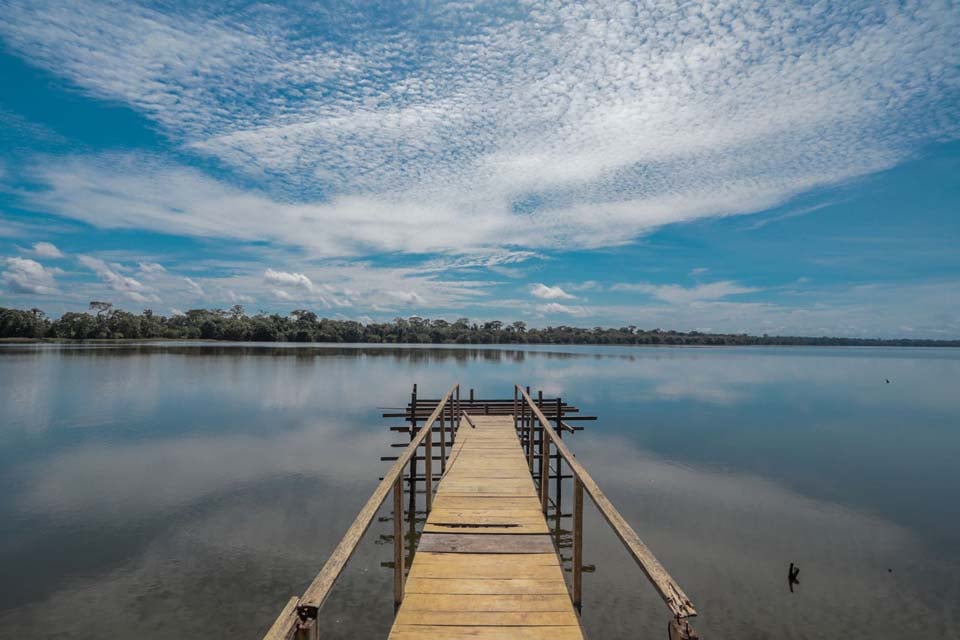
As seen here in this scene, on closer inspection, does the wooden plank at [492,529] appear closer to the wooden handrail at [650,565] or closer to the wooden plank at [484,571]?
the wooden plank at [484,571]

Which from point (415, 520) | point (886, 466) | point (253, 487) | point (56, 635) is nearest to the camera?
point (56, 635)

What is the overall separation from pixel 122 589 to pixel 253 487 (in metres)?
5.57

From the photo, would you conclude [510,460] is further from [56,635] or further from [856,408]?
[856,408]

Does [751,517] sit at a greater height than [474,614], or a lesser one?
lesser

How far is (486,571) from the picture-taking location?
5.04 meters

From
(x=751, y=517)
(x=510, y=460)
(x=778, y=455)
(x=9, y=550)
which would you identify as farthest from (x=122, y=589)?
(x=778, y=455)

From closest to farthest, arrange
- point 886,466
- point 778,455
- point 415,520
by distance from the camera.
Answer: point 415,520 < point 886,466 < point 778,455

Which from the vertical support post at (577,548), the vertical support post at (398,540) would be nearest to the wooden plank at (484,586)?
the vertical support post at (577,548)

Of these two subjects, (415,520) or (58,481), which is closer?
(415,520)

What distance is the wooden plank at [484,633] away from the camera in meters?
3.86

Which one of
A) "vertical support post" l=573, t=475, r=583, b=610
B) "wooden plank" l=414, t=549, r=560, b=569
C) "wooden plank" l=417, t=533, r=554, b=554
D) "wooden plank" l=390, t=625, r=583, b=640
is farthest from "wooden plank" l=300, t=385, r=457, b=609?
"vertical support post" l=573, t=475, r=583, b=610

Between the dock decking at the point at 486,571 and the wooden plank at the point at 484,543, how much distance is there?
0.01 metres

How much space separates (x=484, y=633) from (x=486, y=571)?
3.70 ft

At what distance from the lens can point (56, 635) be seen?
6941 mm
